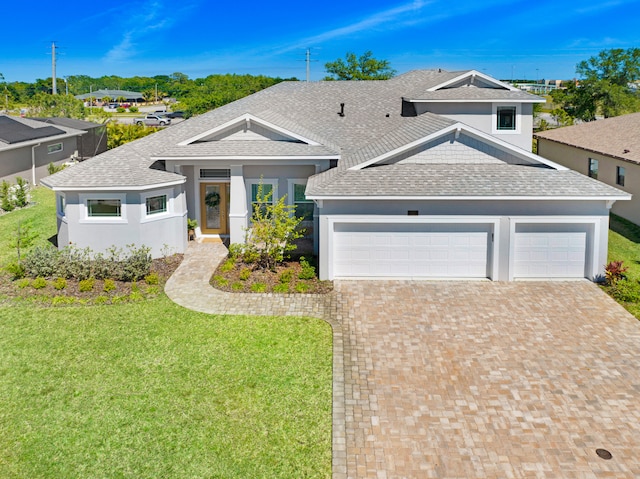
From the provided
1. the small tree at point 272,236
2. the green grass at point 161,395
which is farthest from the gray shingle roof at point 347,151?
the green grass at point 161,395

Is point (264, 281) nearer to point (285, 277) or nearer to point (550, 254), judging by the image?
point (285, 277)

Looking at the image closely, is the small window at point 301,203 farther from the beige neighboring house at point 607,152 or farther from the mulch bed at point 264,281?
the beige neighboring house at point 607,152

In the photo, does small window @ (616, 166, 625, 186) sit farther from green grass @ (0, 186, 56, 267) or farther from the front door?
green grass @ (0, 186, 56, 267)

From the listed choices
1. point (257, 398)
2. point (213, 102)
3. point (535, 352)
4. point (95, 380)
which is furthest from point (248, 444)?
point (213, 102)

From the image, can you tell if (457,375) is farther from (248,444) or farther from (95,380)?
(95,380)

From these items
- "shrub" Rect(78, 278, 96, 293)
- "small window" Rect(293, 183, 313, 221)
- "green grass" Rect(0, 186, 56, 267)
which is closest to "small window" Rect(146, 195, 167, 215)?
"shrub" Rect(78, 278, 96, 293)

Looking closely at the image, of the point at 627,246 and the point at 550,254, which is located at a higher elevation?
the point at 550,254

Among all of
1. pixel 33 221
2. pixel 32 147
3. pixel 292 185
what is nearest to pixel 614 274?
pixel 292 185
